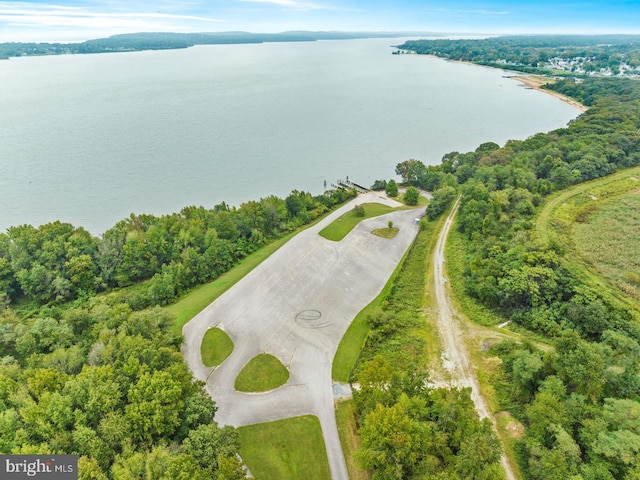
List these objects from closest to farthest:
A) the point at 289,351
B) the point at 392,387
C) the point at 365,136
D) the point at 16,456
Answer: the point at 16,456 → the point at 392,387 → the point at 289,351 → the point at 365,136

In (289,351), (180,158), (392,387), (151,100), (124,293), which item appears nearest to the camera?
(392,387)

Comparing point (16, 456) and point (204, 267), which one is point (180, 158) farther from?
point (16, 456)

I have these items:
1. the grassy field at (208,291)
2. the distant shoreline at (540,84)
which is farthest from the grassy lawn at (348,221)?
the distant shoreline at (540,84)

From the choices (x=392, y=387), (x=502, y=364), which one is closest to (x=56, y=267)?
(x=392, y=387)

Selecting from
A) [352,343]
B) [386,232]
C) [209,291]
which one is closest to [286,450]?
[352,343]

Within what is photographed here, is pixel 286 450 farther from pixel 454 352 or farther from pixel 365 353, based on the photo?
pixel 454 352
